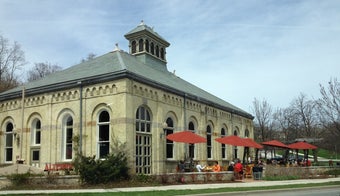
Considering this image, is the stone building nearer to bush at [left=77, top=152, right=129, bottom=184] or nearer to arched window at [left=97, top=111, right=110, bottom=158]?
arched window at [left=97, top=111, right=110, bottom=158]

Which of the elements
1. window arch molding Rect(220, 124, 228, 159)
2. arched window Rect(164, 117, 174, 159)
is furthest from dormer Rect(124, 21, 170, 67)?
window arch molding Rect(220, 124, 228, 159)

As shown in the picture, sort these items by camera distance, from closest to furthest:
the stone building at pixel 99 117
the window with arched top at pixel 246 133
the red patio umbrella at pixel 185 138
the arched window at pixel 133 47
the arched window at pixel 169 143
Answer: the stone building at pixel 99 117 → the red patio umbrella at pixel 185 138 → the arched window at pixel 169 143 → the arched window at pixel 133 47 → the window with arched top at pixel 246 133

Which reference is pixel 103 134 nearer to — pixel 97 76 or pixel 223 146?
pixel 97 76

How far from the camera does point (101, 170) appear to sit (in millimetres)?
19156

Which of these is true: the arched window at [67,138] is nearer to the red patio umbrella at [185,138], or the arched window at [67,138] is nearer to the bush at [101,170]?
the bush at [101,170]

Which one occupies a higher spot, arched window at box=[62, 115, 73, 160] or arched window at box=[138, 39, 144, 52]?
arched window at box=[138, 39, 144, 52]

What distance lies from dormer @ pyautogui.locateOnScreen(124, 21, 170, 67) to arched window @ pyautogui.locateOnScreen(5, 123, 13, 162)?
11.4m

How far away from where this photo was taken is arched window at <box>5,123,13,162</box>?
86.2ft

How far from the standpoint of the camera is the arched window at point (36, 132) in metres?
25.2

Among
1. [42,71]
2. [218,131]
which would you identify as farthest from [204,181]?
[42,71]

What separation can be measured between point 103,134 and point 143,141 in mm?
Result: 2473

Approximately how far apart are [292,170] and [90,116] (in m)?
14.4

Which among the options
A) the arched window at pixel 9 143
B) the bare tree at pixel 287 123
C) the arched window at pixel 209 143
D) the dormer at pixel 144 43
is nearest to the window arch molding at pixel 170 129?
the arched window at pixel 209 143

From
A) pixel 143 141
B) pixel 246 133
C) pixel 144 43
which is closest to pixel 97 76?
pixel 143 141
